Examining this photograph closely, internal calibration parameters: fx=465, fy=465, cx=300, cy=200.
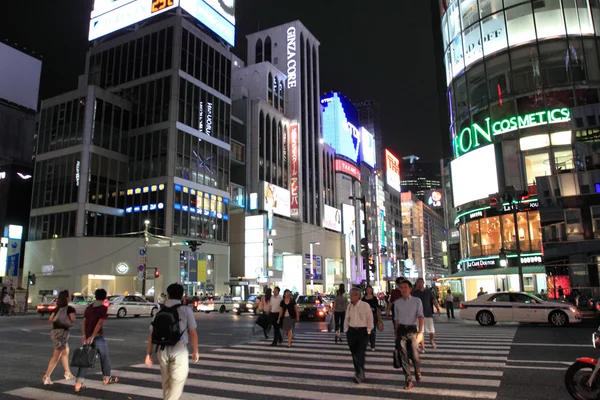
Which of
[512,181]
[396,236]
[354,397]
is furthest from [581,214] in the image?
[396,236]

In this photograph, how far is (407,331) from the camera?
8141 mm

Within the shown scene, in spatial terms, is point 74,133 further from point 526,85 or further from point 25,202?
point 526,85

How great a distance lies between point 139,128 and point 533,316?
4692cm

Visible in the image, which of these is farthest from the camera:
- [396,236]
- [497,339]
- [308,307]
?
[396,236]

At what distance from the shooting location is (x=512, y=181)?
40.1 m

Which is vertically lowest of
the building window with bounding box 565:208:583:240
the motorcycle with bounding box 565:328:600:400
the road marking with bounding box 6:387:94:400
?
the road marking with bounding box 6:387:94:400

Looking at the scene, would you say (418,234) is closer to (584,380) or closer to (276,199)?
(276,199)

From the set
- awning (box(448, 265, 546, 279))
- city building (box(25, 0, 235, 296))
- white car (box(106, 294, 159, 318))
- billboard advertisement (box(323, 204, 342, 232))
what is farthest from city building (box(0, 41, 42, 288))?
awning (box(448, 265, 546, 279))

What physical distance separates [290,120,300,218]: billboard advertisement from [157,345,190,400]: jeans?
213 feet

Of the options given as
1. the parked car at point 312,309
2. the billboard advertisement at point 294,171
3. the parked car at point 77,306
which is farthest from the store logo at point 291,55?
the parked car at point 312,309

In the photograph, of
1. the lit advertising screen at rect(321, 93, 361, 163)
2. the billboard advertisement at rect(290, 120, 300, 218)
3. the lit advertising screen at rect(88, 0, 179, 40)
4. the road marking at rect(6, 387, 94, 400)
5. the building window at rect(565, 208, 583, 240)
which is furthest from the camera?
the lit advertising screen at rect(321, 93, 361, 163)

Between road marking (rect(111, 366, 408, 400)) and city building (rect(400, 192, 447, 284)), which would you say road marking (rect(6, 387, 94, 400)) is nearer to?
road marking (rect(111, 366, 408, 400))

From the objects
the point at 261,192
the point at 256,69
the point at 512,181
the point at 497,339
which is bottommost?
the point at 497,339

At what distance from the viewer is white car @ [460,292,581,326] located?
758 inches
